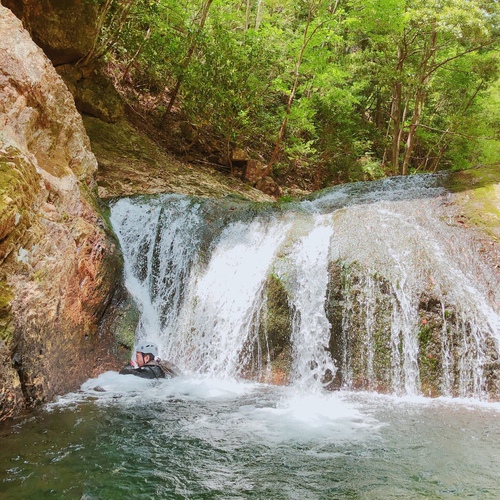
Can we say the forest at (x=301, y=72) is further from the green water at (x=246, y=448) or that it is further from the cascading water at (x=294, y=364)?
the green water at (x=246, y=448)

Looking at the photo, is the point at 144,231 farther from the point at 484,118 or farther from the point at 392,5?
the point at 484,118

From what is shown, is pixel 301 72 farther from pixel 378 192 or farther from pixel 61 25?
pixel 61 25

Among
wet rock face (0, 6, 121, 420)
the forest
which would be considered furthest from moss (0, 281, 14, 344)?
the forest

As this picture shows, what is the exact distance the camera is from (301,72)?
13.0m

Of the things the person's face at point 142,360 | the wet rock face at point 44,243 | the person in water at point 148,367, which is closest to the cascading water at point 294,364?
the person in water at point 148,367

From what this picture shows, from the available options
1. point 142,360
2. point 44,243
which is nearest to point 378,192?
point 142,360

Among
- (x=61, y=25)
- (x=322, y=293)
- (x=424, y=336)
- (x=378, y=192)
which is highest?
(x=61, y=25)

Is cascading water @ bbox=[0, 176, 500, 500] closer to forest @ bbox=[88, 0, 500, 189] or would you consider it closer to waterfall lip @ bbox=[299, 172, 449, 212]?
waterfall lip @ bbox=[299, 172, 449, 212]

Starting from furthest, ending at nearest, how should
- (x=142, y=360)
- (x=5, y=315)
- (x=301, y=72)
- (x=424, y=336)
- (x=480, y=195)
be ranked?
(x=301, y=72) → (x=480, y=195) → (x=424, y=336) → (x=142, y=360) → (x=5, y=315)

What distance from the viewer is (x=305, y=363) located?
6168mm

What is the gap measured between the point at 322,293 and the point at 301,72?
28.8 ft

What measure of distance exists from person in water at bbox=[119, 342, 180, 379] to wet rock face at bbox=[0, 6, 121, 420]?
52cm

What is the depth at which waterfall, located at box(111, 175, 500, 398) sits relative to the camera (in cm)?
587

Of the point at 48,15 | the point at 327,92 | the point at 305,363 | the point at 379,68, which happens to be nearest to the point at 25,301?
the point at 305,363
